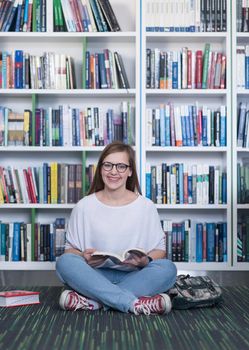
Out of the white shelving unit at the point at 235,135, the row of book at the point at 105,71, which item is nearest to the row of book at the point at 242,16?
the white shelving unit at the point at 235,135

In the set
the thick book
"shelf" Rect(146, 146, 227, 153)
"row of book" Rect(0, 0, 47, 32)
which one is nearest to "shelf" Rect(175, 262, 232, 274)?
"shelf" Rect(146, 146, 227, 153)

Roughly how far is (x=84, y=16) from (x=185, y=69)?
2.37 feet

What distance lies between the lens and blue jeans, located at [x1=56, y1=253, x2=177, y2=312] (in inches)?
118

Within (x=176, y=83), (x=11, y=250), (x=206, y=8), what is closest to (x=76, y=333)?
(x=11, y=250)

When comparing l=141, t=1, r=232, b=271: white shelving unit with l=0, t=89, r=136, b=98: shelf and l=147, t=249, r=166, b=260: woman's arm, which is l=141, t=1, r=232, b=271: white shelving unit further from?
l=147, t=249, r=166, b=260: woman's arm

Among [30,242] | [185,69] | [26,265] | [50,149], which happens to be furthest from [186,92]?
[26,265]

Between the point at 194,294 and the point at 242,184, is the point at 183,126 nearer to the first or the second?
the point at 242,184

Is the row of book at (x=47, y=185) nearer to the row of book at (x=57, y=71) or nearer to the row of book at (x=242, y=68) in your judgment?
the row of book at (x=57, y=71)

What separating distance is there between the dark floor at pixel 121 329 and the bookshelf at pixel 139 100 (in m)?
1.27

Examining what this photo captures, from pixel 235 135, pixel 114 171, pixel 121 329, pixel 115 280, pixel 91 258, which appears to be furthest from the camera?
pixel 235 135

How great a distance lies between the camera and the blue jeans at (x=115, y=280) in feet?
9.82

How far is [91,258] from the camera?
3168 mm

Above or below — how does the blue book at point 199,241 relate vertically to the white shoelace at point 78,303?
above

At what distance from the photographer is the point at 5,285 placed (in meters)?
4.51
